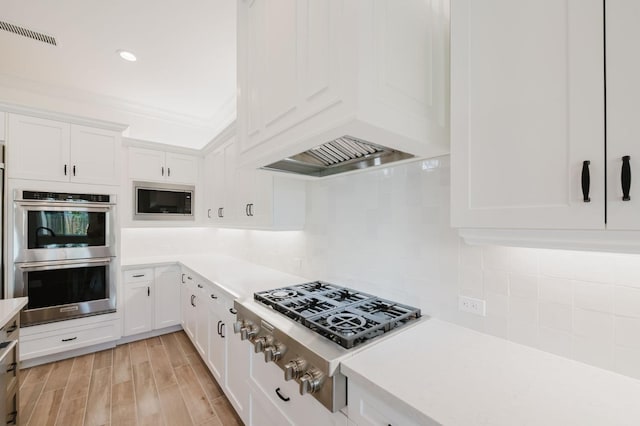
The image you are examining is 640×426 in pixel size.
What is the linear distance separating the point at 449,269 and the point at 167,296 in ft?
10.6

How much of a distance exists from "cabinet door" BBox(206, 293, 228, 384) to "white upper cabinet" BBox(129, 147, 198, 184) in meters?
1.99

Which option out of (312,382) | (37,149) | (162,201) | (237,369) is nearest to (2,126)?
(37,149)

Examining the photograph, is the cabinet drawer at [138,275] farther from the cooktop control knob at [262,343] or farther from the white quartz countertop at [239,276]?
the cooktop control knob at [262,343]

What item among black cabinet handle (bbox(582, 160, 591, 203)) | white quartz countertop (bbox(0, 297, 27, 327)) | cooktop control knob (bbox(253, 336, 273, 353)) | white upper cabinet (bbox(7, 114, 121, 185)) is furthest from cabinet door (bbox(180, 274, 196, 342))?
black cabinet handle (bbox(582, 160, 591, 203))

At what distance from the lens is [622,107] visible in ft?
2.16

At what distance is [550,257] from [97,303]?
12.2ft

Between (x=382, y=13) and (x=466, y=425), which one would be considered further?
(x=382, y=13)

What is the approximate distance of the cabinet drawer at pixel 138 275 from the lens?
305 centimetres

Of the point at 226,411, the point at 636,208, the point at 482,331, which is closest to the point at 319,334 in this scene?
the point at 482,331

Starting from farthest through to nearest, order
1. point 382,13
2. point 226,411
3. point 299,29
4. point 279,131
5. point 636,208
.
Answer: point 226,411, point 279,131, point 299,29, point 382,13, point 636,208

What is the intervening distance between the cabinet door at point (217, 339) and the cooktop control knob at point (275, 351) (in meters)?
0.72

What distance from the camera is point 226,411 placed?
2.03 meters

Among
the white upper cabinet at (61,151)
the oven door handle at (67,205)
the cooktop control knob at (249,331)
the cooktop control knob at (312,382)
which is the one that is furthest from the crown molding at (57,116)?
the cooktop control knob at (312,382)

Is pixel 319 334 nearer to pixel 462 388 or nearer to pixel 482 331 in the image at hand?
pixel 462 388
